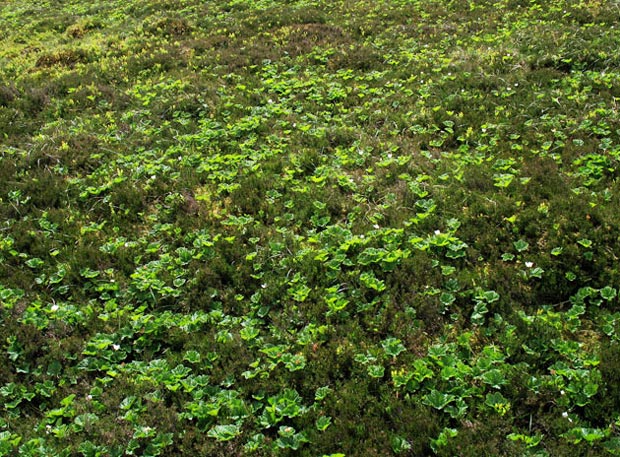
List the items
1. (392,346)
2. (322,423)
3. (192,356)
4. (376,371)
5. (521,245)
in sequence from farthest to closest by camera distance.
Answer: (521,245) < (192,356) < (392,346) < (376,371) < (322,423)

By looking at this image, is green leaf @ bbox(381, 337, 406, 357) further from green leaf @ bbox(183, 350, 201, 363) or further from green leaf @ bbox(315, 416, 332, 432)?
green leaf @ bbox(183, 350, 201, 363)

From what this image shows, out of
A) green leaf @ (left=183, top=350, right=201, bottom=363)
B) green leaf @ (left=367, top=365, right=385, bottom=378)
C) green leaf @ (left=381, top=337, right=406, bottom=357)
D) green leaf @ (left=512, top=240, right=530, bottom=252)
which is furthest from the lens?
green leaf @ (left=512, top=240, right=530, bottom=252)

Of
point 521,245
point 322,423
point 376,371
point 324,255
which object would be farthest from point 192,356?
point 521,245

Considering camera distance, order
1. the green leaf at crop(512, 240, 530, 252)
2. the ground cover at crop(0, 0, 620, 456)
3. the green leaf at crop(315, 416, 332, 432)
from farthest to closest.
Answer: the green leaf at crop(512, 240, 530, 252) → the ground cover at crop(0, 0, 620, 456) → the green leaf at crop(315, 416, 332, 432)

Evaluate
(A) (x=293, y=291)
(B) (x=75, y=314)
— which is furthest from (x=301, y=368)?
(B) (x=75, y=314)

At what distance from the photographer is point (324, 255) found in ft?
25.4

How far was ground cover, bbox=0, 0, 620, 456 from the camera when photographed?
5.55m

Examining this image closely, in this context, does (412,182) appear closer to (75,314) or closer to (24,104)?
(75,314)

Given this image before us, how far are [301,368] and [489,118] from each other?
7539 millimetres

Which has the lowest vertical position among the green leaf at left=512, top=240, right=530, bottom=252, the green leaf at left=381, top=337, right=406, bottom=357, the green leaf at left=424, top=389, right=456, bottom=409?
the green leaf at left=424, top=389, right=456, bottom=409

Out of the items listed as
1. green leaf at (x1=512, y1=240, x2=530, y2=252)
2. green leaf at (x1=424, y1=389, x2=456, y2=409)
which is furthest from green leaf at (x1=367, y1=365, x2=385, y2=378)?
green leaf at (x1=512, y1=240, x2=530, y2=252)

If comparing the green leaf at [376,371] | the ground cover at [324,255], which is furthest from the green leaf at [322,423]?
the green leaf at [376,371]

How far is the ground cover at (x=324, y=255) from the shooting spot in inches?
219

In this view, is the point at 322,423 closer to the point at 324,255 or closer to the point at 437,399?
the point at 437,399
